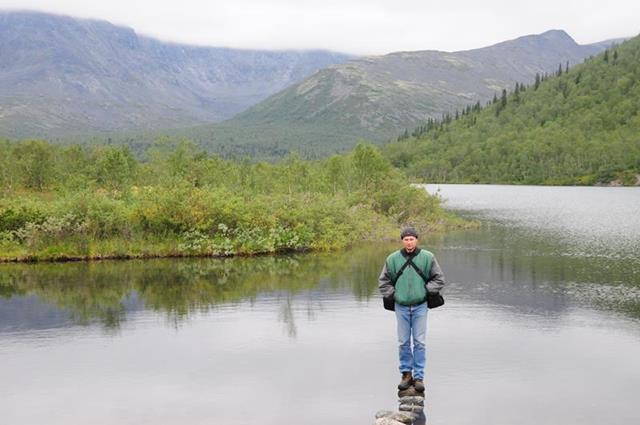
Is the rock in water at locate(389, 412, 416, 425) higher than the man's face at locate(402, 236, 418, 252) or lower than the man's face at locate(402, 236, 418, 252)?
lower

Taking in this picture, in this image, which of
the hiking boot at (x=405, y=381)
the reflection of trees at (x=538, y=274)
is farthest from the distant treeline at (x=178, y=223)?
the hiking boot at (x=405, y=381)

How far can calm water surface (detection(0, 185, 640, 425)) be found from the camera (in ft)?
44.0

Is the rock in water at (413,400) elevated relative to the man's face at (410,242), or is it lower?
lower

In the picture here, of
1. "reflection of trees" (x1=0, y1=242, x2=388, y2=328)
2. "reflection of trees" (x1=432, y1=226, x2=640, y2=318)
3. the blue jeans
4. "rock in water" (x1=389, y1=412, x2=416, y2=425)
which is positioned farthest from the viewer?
"reflection of trees" (x1=432, y1=226, x2=640, y2=318)

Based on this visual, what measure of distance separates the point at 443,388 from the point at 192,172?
50.8m

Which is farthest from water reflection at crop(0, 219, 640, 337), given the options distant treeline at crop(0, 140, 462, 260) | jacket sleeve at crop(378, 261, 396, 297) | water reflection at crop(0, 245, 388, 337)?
jacket sleeve at crop(378, 261, 396, 297)

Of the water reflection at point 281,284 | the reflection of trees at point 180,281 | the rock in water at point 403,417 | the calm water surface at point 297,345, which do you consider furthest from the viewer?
the reflection of trees at point 180,281

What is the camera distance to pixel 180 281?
101 feet

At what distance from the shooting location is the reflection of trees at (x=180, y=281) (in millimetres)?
24953

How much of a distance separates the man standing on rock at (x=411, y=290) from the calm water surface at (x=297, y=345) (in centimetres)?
75

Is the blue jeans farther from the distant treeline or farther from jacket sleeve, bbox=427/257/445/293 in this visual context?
the distant treeline

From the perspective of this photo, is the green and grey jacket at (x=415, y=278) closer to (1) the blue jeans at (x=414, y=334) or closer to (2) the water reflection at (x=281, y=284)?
(1) the blue jeans at (x=414, y=334)

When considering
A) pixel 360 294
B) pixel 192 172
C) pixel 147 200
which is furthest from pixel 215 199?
pixel 192 172

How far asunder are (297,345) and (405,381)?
5.07 metres
